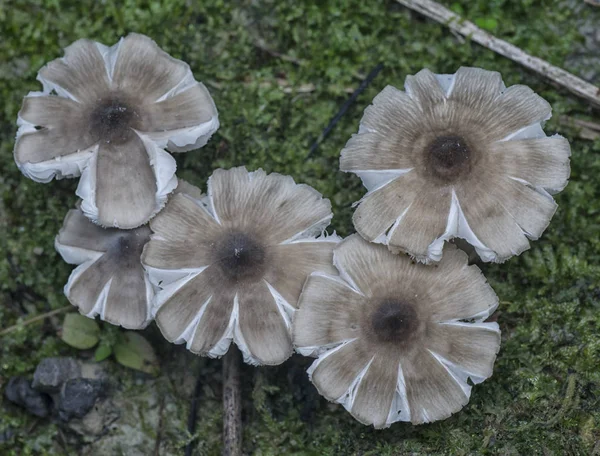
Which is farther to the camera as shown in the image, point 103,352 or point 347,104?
point 347,104

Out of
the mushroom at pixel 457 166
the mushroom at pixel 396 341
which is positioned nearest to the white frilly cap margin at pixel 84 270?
the mushroom at pixel 396 341

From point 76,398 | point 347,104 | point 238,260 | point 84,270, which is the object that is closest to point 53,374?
point 76,398

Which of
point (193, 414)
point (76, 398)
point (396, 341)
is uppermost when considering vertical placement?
point (396, 341)

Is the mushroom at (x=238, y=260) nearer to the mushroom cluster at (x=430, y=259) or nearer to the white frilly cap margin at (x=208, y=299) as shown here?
the white frilly cap margin at (x=208, y=299)

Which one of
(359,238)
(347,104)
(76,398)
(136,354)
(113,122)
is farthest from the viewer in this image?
(347,104)

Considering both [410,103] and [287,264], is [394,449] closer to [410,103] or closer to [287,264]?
[287,264]

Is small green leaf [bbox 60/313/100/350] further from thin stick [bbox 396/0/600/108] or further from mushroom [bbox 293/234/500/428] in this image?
thin stick [bbox 396/0/600/108]

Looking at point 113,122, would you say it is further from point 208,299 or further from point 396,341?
point 396,341
